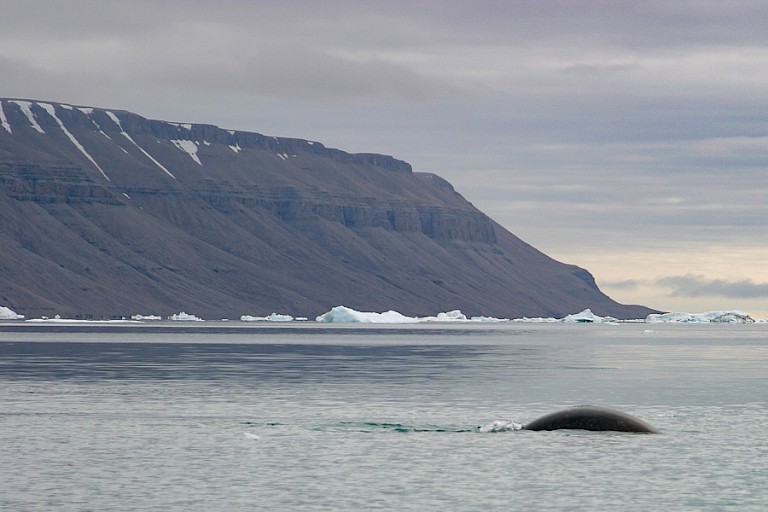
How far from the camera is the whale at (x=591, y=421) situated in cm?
4266

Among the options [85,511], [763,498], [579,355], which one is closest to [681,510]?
[763,498]

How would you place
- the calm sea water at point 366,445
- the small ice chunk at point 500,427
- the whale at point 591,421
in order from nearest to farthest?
the calm sea water at point 366,445, the whale at point 591,421, the small ice chunk at point 500,427

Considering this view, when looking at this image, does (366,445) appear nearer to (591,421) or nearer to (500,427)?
(500,427)

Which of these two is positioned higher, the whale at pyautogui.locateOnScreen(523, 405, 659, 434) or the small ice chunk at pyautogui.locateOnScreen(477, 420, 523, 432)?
the whale at pyautogui.locateOnScreen(523, 405, 659, 434)

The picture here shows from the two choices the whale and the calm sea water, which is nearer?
the calm sea water

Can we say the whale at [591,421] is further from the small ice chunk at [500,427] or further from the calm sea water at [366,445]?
the calm sea water at [366,445]

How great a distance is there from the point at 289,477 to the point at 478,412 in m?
19.0

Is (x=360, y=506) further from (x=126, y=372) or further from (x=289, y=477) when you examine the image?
(x=126, y=372)

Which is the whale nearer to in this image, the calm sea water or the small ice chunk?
the small ice chunk

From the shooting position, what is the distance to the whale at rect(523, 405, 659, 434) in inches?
1679

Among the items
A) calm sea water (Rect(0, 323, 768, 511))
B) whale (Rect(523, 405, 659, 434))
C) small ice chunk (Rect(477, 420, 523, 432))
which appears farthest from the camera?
small ice chunk (Rect(477, 420, 523, 432))

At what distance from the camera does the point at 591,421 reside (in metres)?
43.2

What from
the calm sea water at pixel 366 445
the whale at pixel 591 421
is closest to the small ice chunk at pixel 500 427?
the whale at pixel 591 421

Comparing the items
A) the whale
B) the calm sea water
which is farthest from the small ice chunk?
the calm sea water
